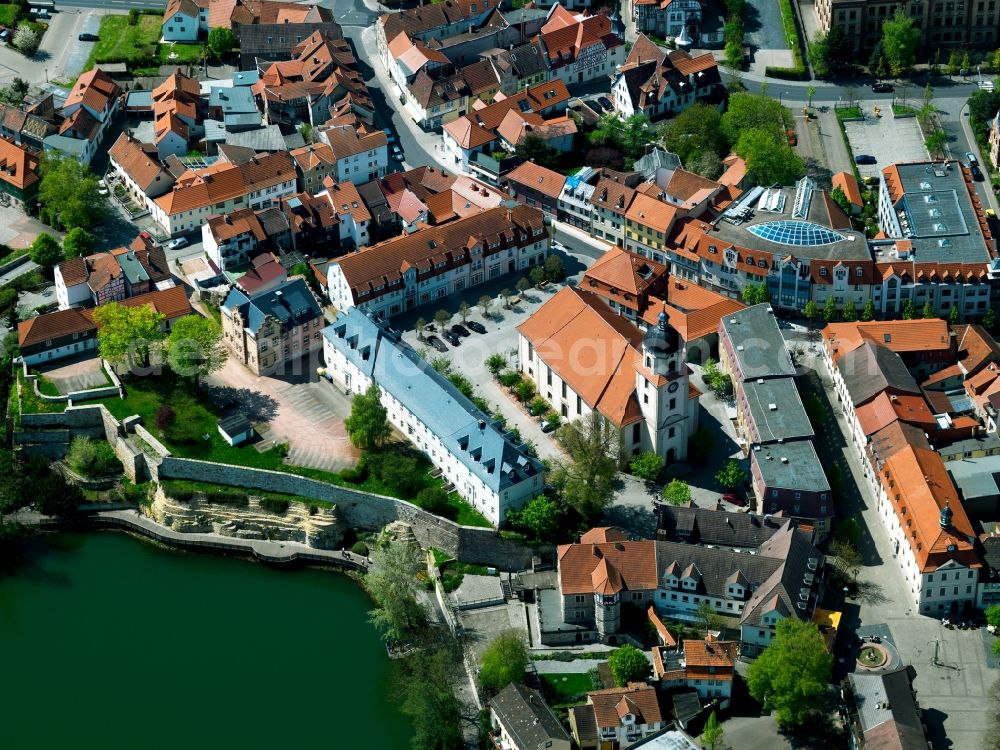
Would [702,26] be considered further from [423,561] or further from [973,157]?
[423,561]

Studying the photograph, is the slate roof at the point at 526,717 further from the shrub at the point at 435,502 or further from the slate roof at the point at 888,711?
the slate roof at the point at 888,711

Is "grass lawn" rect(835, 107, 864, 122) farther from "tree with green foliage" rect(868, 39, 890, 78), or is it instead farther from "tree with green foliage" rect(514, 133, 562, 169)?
"tree with green foliage" rect(514, 133, 562, 169)

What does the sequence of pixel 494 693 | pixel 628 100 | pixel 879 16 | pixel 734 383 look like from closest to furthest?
pixel 494 693, pixel 734 383, pixel 628 100, pixel 879 16

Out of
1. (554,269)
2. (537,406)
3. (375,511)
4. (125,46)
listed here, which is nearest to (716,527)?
(537,406)

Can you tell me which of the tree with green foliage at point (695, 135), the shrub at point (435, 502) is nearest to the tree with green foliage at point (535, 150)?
the tree with green foliage at point (695, 135)

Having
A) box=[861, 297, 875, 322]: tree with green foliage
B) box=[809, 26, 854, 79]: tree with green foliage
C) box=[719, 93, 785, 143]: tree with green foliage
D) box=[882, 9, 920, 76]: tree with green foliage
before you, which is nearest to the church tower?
box=[861, 297, 875, 322]: tree with green foliage

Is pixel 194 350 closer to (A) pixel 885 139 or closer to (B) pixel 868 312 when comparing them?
(B) pixel 868 312

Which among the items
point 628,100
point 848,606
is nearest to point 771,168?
point 628,100
